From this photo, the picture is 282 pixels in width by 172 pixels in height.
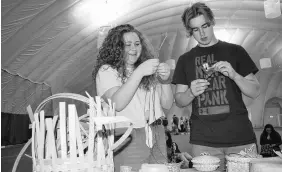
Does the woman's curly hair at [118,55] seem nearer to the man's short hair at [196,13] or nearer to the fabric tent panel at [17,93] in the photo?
the man's short hair at [196,13]

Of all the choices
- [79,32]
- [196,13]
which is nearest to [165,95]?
[196,13]

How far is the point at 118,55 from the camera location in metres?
1.21

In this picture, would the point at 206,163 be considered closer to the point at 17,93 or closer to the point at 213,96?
the point at 213,96

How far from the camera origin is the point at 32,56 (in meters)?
7.21

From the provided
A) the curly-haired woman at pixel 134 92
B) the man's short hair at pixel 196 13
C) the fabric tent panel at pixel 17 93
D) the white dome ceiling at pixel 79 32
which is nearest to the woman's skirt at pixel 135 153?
the curly-haired woman at pixel 134 92

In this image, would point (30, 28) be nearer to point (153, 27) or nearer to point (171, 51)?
point (153, 27)

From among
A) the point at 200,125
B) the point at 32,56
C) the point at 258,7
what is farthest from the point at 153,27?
the point at 200,125

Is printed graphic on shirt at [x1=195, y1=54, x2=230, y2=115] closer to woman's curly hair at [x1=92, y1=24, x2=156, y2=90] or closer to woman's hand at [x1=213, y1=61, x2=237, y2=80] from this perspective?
woman's hand at [x1=213, y1=61, x2=237, y2=80]

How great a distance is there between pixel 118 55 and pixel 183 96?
405mm

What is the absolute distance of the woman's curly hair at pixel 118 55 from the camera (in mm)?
1169

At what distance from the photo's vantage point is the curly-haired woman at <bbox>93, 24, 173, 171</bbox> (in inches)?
37.1

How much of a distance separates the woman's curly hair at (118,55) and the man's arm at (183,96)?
23 cm

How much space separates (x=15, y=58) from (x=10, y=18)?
1.35 metres

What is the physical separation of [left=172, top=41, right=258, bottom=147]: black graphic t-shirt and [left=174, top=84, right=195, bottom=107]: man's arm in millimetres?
31
